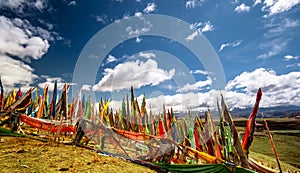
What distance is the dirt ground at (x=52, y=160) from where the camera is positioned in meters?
1.28

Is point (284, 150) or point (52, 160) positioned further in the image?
point (284, 150)

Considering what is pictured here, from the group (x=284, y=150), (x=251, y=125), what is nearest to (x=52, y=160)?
(x=251, y=125)

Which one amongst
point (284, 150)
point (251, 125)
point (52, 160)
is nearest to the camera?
point (251, 125)

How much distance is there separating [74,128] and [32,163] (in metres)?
0.82

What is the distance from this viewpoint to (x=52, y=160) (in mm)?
1427

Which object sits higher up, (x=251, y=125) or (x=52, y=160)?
(x=251, y=125)

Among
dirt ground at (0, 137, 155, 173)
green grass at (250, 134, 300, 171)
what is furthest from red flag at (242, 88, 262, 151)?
green grass at (250, 134, 300, 171)

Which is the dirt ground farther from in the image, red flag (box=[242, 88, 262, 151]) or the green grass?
the green grass

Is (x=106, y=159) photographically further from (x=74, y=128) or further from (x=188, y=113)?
(x=188, y=113)

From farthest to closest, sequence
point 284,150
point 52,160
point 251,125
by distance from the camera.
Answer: point 284,150 → point 52,160 → point 251,125

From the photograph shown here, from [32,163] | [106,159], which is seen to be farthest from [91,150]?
[32,163]

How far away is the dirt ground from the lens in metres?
1.28

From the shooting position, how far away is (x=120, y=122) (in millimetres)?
2590

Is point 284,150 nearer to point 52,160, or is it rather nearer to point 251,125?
point 251,125
